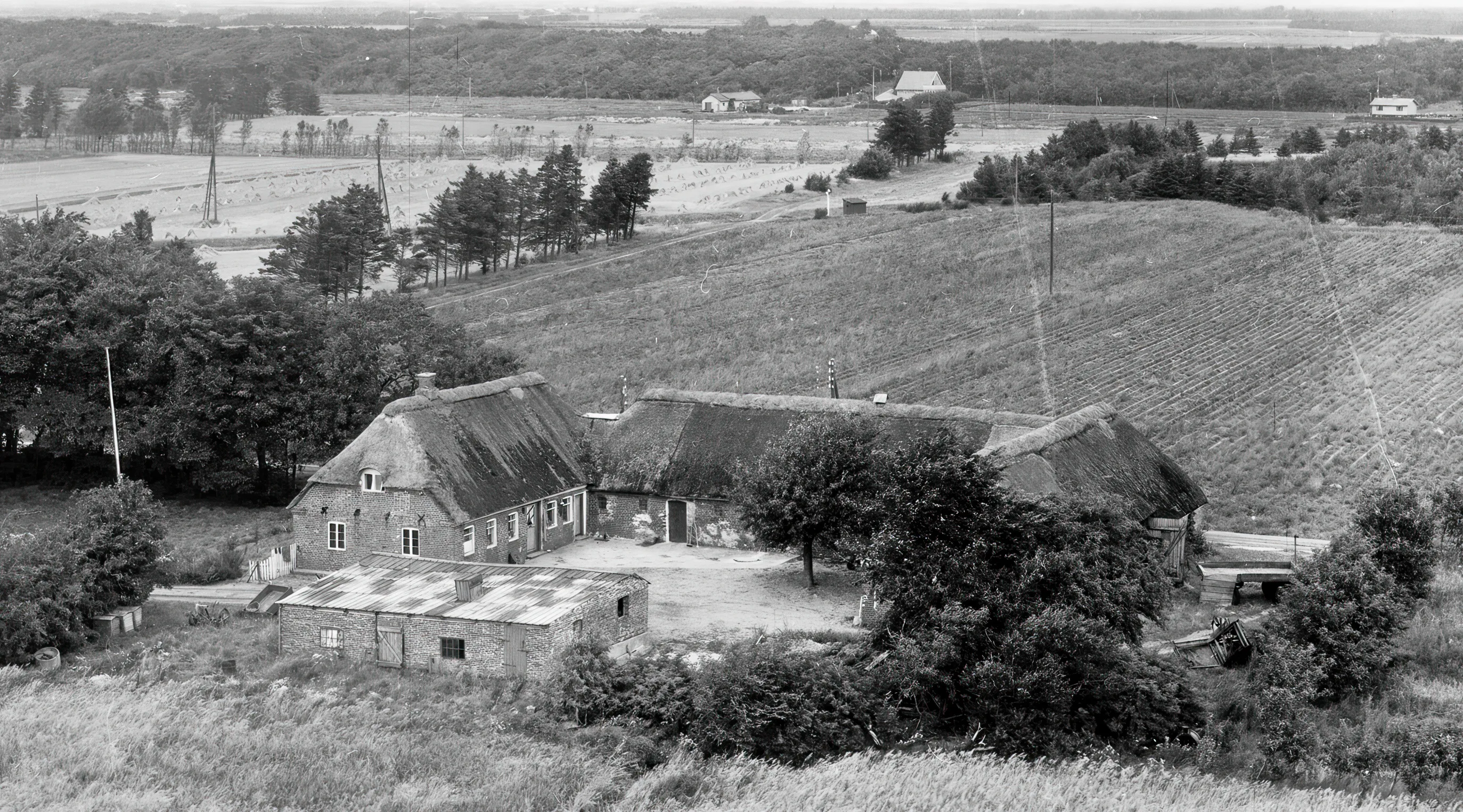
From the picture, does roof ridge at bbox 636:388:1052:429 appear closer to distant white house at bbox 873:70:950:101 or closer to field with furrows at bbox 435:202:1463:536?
field with furrows at bbox 435:202:1463:536

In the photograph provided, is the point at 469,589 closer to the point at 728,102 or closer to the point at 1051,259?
the point at 1051,259

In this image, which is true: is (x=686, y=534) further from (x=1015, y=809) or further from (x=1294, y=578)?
(x=1015, y=809)

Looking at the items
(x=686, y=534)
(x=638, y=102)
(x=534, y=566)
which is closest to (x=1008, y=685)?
(x=534, y=566)

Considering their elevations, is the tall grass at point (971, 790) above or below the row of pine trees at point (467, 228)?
below

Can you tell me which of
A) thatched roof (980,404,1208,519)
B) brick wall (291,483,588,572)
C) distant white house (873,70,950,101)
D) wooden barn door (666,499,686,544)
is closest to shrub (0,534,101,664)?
brick wall (291,483,588,572)

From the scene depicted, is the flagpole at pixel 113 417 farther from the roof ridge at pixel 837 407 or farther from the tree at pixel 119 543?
the roof ridge at pixel 837 407

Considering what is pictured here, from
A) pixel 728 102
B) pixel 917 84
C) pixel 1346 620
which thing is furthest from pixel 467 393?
pixel 728 102

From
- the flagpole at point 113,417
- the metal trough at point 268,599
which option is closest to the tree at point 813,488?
the metal trough at point 268,599

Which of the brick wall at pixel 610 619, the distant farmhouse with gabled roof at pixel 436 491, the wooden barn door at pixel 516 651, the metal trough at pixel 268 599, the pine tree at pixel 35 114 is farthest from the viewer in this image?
the pine tree at pixel 35 114
